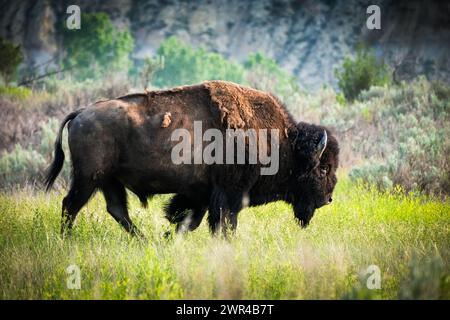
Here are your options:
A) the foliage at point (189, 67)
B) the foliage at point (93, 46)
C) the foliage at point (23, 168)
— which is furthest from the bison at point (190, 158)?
the foliage at point (93, 46)

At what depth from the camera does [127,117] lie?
6.34 metres

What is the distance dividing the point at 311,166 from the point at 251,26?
59.9m

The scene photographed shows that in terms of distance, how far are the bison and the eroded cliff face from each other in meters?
38.8

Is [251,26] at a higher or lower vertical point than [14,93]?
higher

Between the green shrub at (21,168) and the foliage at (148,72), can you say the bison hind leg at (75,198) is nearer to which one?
the green shrub at (21,168)

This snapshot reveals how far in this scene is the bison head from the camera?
7000mm

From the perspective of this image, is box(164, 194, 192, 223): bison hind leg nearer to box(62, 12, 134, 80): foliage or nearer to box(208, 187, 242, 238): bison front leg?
box(208, 187, 242, 238): bison front leg

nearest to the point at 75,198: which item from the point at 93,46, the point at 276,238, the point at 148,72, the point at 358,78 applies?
the point at 276,238

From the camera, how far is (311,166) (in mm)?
7051

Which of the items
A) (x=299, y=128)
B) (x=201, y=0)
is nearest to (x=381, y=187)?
(x=299, y=128)

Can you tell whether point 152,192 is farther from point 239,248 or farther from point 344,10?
point 344,10

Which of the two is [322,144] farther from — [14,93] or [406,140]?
[14,93]

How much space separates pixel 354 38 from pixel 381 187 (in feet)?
166

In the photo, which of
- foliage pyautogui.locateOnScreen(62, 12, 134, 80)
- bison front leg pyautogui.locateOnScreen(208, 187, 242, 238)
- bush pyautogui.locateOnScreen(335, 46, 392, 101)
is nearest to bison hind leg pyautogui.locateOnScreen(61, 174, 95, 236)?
bison front leg pyautogui.locateOnScreen(208, 187, 242, 238)
